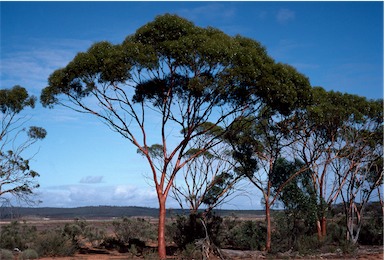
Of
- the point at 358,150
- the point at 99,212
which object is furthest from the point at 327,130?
the point at 99,212

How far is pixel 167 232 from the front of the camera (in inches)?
1133

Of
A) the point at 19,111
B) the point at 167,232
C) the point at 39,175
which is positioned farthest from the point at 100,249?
the point at 19,111

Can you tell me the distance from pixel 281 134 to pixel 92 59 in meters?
12.1

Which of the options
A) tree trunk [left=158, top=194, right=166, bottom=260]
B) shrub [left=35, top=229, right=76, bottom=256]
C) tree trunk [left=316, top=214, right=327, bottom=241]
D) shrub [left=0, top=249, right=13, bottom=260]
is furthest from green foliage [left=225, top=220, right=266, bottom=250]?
shrub [left=0, top=249, right=13, bottom=260]

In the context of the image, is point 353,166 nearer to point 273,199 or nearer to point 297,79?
point 273,199

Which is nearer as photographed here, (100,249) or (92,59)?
(92,59)

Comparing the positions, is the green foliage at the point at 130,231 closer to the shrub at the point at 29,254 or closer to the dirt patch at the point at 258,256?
the dirt patch at the point at 258,256

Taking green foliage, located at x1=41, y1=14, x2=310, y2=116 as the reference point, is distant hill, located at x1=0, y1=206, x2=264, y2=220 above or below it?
below

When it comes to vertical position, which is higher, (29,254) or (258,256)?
(29,254)

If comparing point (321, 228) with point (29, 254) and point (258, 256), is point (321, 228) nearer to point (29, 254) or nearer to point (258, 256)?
point (258, 256)

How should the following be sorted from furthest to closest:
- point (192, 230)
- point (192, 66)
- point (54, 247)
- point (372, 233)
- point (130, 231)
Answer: point (372, 233) → point (130, 231) → point (192, 230) → point (54, 247) → point (192, 66)

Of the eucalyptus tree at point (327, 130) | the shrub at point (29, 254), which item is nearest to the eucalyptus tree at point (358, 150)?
the eucalyptus tree at point (327, 130)

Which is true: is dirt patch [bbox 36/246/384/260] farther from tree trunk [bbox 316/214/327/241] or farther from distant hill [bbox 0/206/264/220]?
distant hill [bbox 0/206/264/220]

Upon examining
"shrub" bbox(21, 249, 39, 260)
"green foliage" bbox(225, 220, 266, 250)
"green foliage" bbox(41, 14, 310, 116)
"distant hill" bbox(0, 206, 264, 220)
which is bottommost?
"shrub" bbox(21, 249, 39, 260)
